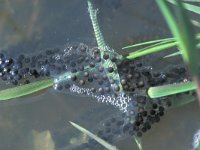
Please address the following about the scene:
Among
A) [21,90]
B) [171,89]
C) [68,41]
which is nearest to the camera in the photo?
[171,89]

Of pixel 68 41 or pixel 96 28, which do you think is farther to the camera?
pixel 68 41

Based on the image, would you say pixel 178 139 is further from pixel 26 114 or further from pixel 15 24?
pixel 15 24

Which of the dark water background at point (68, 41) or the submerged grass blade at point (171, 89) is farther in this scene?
the dark water background at point (68, 41)

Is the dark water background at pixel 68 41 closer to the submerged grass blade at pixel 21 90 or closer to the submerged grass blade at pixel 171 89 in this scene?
the submerged grass blade at pixel 21 90

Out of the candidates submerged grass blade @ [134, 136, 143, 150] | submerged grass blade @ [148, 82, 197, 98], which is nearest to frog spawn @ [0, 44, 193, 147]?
submerged grass blade @ [134, 136, 143, 150]

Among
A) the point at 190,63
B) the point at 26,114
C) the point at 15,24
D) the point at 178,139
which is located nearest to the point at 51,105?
the point at 26,114

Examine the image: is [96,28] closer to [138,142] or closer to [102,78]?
[102,78]

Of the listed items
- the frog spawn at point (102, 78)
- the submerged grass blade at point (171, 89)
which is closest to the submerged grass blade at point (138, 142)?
the frog spawn at point (102, 78)

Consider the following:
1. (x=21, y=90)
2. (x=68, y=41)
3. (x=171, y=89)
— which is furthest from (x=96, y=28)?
(x=171, y=89)
